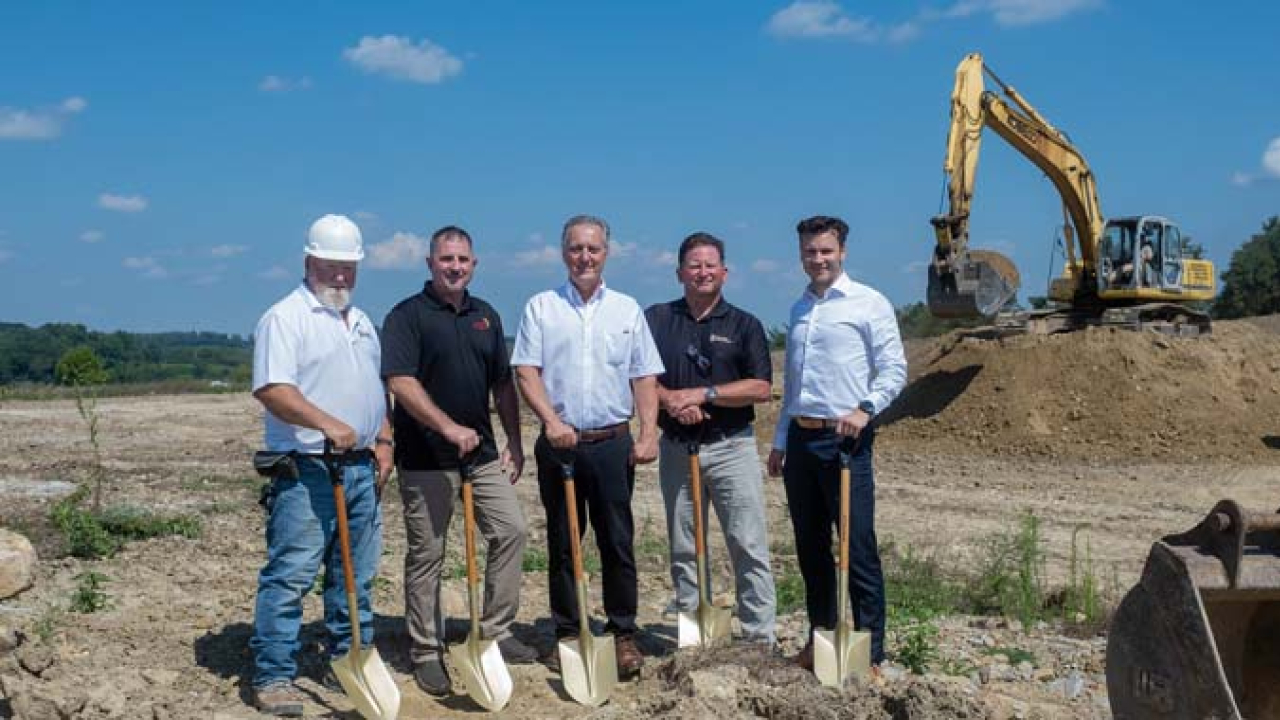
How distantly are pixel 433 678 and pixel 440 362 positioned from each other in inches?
55.5

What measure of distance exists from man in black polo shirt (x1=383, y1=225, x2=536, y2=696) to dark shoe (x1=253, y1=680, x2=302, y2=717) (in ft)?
2.08

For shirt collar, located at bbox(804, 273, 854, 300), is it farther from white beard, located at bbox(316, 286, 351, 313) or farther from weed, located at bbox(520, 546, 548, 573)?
weed, located at bbox(520, 546, 548, 573)

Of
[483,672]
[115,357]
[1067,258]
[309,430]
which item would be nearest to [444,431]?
[309,430]

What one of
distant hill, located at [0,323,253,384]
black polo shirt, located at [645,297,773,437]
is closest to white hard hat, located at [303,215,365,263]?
black polo shirt, located at [645,297,773,437]

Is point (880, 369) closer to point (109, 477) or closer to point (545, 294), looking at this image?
point (545, 294)

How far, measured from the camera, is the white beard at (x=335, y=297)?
206 inches

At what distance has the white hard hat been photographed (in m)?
5.17

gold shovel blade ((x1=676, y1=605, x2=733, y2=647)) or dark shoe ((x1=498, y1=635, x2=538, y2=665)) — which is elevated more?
gold shovel blade ((x1=676, y1=605, x2=733, y2=647))

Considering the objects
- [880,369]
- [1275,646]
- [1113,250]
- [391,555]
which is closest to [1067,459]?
[1113,250]

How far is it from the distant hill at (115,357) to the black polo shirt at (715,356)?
96.9ft

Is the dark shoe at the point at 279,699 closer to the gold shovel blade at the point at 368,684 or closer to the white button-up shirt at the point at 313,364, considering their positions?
the gold shovel blade at the point at 368,684

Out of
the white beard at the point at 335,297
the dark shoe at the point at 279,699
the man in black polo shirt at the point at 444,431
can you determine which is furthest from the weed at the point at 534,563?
the white beard at the point at 335,297

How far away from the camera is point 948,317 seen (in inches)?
746

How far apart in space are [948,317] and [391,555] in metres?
12.3
